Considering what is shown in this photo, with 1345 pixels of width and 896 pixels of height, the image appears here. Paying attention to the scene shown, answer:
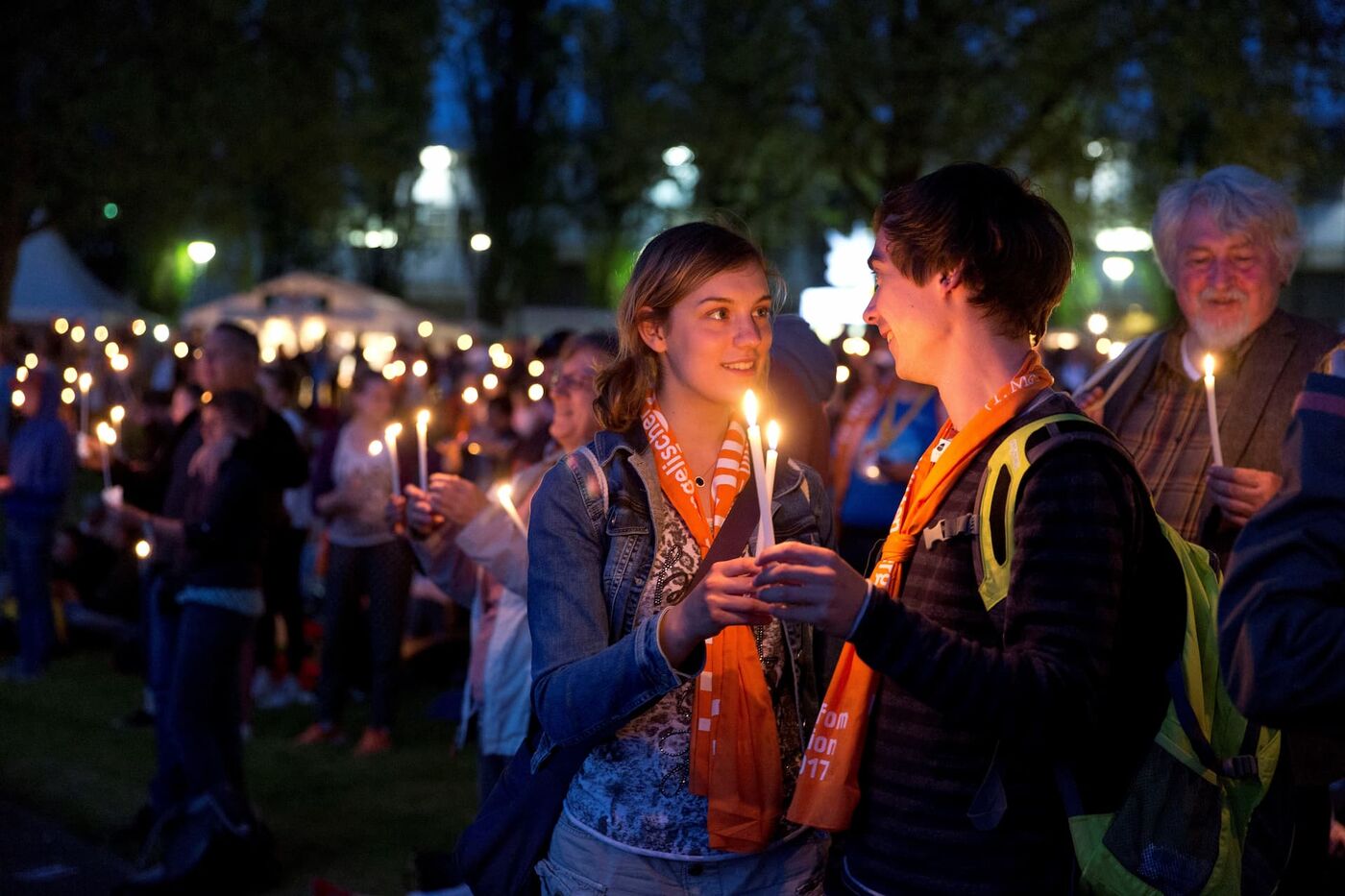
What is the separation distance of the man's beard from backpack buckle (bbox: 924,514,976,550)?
77.1 inches

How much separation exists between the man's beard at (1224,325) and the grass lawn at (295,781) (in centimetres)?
384

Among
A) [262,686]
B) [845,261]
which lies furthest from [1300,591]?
[845,261]

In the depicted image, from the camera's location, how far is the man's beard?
3.94 meters

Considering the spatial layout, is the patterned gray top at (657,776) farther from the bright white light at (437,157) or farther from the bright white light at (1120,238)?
the bright white light at (437,157)

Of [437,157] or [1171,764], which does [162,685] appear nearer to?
[1171,764]

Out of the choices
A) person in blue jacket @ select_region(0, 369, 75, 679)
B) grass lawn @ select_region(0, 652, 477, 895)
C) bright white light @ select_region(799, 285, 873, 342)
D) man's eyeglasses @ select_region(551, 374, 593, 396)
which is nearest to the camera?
man's eyeglasses @ select_region(551, 374, 593, 396)

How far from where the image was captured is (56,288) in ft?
105

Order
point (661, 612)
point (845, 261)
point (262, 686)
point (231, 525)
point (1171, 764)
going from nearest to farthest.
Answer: point (1171, 764), point (661, 612), point (231, 525), point (262, 686), point (845, 261)

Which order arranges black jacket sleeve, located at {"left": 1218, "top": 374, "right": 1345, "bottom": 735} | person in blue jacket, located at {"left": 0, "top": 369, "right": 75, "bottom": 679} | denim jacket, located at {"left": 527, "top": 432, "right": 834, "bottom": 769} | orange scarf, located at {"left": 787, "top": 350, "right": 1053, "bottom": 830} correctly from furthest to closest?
1. person in blue jacket, located at {"left": 0, "top": 369, "right": 75, "bottom": 679}
2. denim jacket, located at {"left": 527, "top": 432, "right": 834, "bottom": 769}
3. orange scarf, located at {"left": 787, "top": 350, "right": 1053, "bottom": 830}
4. black jacket sleeve, located at {"left": 1218, "top": 374, "right": 1345, "bottom": 735}

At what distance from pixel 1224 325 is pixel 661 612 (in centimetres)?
211

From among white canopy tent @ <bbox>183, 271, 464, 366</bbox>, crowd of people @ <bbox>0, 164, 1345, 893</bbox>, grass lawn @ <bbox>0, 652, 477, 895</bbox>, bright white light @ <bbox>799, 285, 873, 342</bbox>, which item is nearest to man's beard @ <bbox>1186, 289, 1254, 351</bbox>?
crowd of people @ <bbox>0, 164, 1345, 893</bbox>

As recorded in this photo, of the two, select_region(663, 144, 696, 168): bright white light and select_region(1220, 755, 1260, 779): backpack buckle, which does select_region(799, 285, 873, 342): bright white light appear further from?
select_region(1220, 755, 1260, 779): backpack buckle

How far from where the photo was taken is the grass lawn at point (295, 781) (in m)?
6.70

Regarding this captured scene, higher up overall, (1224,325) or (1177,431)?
(1224,325)
